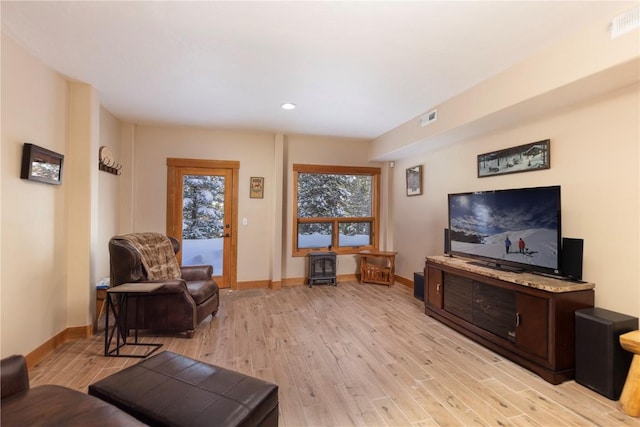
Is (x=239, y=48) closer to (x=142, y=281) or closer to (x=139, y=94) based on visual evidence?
(x=139, y=94)

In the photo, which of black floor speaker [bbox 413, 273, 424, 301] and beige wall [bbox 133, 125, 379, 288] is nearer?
black floor speaker [bbox 413, 273, 424, 301]

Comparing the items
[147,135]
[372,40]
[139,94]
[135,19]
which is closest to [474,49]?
[372,40]

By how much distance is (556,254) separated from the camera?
239 cm

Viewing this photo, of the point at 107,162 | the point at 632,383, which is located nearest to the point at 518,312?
the point at 632,383

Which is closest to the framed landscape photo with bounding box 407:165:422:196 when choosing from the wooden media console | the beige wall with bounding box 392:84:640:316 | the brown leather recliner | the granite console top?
the beige wall with bounding box 392:84:640:316

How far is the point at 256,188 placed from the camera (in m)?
4.98

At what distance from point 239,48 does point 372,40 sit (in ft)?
3.44

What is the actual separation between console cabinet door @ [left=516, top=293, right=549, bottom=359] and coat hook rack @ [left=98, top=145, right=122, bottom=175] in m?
→ 4.75

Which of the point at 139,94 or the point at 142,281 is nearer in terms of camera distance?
the point at 142,281

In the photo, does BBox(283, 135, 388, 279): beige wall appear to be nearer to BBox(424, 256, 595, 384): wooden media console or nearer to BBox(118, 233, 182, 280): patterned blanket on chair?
BBox(118, 233, 182, 280): patterned blanket on chair

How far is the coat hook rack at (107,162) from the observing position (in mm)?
3594

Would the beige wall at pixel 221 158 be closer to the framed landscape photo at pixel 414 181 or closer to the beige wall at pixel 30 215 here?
the beige wall at pixel 30 215

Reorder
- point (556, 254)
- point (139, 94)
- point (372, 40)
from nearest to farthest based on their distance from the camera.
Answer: point (372, 40)
point (556, 254)
point (139, 94)

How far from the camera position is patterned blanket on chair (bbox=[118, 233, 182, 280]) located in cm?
303
